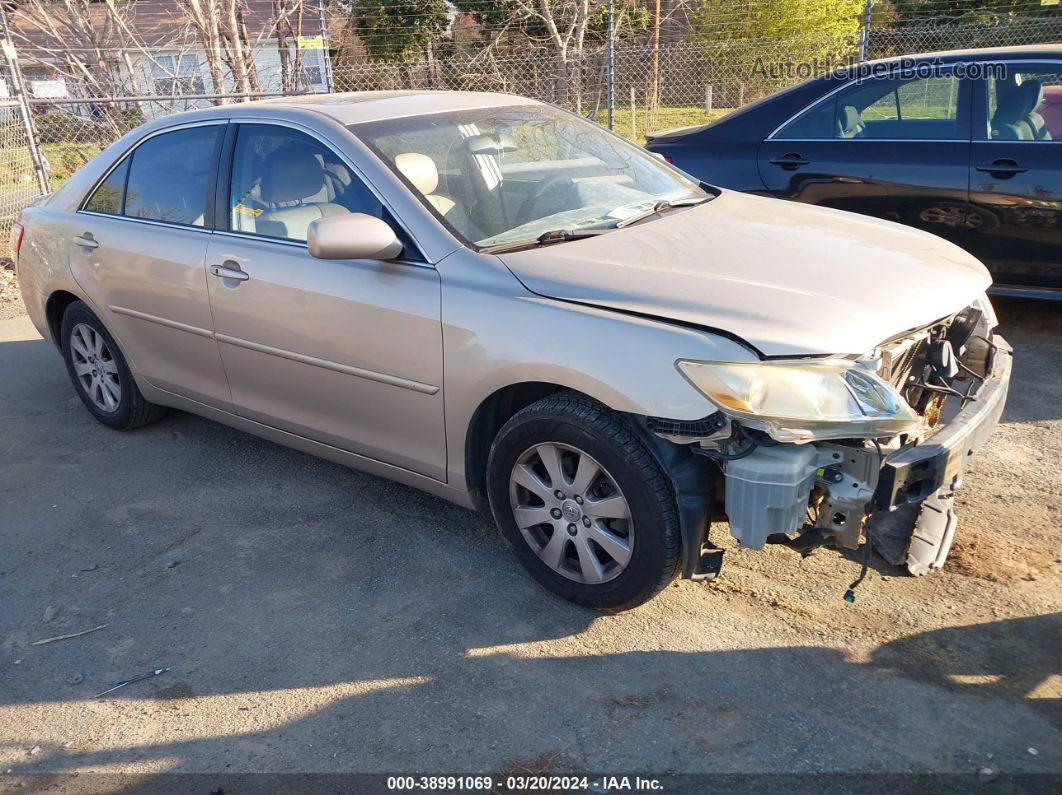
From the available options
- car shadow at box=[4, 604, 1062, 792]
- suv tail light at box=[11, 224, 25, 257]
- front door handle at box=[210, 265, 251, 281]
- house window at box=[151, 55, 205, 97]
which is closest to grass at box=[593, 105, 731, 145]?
house window at box=[151, 55, 205, 97]

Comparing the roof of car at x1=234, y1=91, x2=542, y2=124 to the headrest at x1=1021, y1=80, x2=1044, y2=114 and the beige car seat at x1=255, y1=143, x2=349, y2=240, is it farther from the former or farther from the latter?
the headrest at x1=1021, y1=80, x2=1044, y2=114

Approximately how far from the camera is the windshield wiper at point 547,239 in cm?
339

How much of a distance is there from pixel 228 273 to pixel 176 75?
8.92m

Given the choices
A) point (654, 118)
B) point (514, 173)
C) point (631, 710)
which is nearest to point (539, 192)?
point (514, 173)

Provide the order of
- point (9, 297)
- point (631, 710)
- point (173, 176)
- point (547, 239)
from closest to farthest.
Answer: point (631, 710), point (547, 239), point (173, 176), point (9, 297)

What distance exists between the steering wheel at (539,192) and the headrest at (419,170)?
0.35 metres

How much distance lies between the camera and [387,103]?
4.07 meters

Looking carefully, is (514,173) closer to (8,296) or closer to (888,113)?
(888,113)

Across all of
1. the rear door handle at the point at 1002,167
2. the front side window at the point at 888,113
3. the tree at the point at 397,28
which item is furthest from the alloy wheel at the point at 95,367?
the tree at the point at 397,28

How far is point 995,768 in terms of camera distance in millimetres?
2498

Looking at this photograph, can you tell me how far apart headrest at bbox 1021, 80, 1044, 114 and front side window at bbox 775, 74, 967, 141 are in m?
0.37

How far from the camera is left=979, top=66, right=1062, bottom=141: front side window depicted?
18.2 feet

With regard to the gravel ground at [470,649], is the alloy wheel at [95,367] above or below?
above

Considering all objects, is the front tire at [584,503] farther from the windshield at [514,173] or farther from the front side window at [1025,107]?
the front side window at [1025,107]
